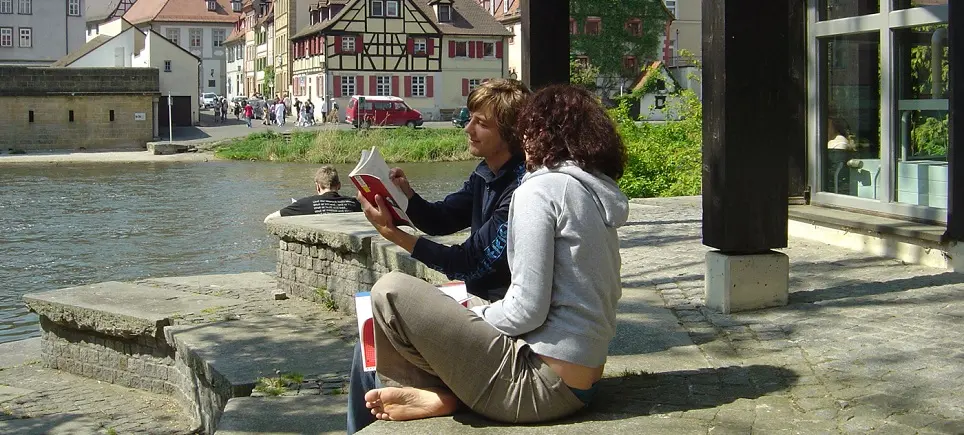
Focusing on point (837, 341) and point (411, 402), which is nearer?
point (411, 402)

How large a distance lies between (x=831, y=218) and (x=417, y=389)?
540 centimetres

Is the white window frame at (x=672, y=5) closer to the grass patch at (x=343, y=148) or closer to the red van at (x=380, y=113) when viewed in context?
the red van at (x=380, y=113)

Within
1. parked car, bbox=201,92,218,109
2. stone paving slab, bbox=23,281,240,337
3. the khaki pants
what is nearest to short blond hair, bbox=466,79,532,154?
the khaki pants

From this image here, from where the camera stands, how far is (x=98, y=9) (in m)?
123

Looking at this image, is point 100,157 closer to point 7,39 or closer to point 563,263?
point 7,39

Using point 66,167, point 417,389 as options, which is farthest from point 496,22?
point 417,389

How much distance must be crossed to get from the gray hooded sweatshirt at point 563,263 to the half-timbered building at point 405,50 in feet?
209

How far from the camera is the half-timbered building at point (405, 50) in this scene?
6738cm

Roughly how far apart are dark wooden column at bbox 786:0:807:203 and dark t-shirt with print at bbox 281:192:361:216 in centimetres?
405

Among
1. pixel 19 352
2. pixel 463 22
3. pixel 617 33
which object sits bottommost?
pixel 19 352

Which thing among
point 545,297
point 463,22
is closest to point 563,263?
point 545,297

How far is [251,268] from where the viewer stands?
52.5 ft

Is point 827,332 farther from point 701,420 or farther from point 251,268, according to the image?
point 251,268

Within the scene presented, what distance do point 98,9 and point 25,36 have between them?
44.6 m
